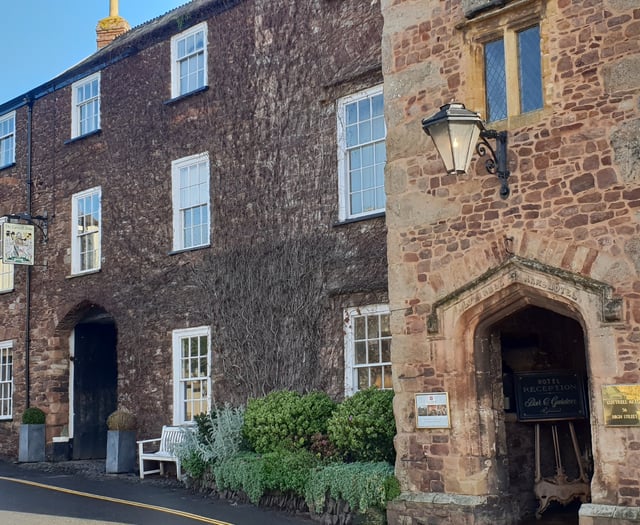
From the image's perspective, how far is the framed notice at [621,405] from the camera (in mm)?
8336

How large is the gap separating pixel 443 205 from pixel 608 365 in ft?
8.47

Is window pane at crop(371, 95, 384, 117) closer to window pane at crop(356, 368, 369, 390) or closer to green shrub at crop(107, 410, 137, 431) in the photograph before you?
window pane at crop(356, 368, 369, 390)

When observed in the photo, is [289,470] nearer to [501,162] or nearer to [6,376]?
[501,162]

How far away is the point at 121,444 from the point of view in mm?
16500

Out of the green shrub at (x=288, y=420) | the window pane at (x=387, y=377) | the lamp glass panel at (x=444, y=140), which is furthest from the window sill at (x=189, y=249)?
the lamp glass panel at (x=444, y=140)

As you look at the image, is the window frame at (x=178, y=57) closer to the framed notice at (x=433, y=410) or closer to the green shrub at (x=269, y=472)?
the green shrub at (x=269, y=472)

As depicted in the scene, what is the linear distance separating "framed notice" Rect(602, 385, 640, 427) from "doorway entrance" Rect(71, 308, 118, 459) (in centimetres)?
1314

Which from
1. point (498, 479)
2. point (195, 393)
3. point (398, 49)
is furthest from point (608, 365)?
point (195, 393)

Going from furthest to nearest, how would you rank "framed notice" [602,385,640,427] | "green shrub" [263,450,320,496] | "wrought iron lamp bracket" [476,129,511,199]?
"green shrub" [263,450,320,496]
"wrought iron lamp bracket" [476,129,511,199]
"framed notice" [602,385,640,427]

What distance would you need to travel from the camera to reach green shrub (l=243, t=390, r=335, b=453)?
40.3 feet

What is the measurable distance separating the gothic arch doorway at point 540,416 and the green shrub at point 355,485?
4.54 ft

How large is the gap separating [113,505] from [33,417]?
7059 mm

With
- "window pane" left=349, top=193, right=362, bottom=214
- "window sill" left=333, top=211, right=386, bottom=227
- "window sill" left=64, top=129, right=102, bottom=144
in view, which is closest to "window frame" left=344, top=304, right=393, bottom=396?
"window sill" left=333, top=211, right=386, bottom=227

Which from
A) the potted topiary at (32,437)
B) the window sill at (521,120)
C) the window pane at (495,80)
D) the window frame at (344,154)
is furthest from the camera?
Result: the potted topiary at (32,437)
